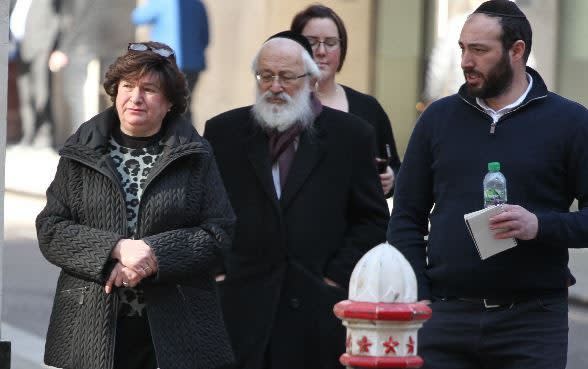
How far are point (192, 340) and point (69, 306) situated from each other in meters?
0.44

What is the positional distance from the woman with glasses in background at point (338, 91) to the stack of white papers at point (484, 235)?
2095 mm

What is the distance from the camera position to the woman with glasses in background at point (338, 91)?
7898 mm

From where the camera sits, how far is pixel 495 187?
5.71m

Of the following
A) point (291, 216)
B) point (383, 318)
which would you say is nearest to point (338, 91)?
point (291, 216)

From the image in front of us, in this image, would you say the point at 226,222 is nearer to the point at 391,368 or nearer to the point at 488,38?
the point at 488,38

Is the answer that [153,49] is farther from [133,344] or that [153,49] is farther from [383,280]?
[383,280]

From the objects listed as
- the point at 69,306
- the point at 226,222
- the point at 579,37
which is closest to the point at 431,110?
the point at 226,222

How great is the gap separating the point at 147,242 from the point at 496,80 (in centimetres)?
131

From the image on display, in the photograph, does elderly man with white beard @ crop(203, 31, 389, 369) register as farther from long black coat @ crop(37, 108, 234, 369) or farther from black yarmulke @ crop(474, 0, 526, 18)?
black yarmulke @ crop(474, 0, 526, 18)

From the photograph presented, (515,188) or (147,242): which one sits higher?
(515,188)

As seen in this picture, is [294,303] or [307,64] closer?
[294,303]

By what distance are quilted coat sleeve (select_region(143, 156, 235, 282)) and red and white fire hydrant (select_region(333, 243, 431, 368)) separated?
1133 mm

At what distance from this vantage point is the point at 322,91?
794cm

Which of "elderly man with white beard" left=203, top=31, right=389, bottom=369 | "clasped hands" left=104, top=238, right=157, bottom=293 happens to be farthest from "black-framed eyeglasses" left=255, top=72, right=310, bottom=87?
"clasped hands" left=104, top=238, right=157, bottom=293
